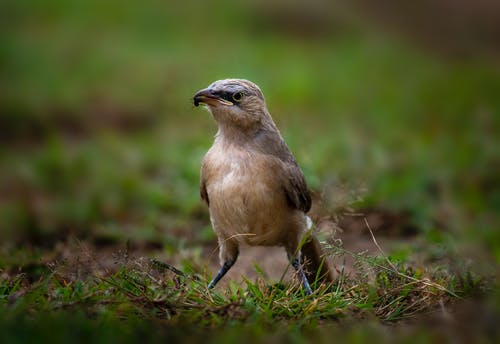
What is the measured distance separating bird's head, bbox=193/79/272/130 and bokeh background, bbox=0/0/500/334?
0.76 m

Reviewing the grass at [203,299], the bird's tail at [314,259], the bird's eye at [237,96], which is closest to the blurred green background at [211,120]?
the bird's tail at [314,259]

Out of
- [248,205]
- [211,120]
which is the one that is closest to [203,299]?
[248,205]

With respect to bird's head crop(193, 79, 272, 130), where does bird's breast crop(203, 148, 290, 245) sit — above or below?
below

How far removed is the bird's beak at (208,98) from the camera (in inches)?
172

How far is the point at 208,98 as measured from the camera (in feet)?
14.4

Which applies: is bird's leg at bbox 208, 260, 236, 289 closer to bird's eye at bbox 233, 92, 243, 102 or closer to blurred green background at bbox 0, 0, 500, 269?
blurred green background at bbox 0, 0, 500, 269

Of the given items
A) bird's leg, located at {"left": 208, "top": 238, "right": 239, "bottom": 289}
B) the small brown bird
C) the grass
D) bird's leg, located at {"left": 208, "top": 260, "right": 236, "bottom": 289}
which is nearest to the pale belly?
the small brown bird

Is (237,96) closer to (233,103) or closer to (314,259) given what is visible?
(233,103)

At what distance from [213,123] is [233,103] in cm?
485

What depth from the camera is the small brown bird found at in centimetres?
434

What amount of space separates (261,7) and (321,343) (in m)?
13.4

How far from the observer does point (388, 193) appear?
6.81 meters

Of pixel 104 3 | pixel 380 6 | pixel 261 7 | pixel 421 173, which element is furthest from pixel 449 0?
pixel 421 173

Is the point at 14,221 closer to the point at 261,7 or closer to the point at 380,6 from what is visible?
the point at 261,7
